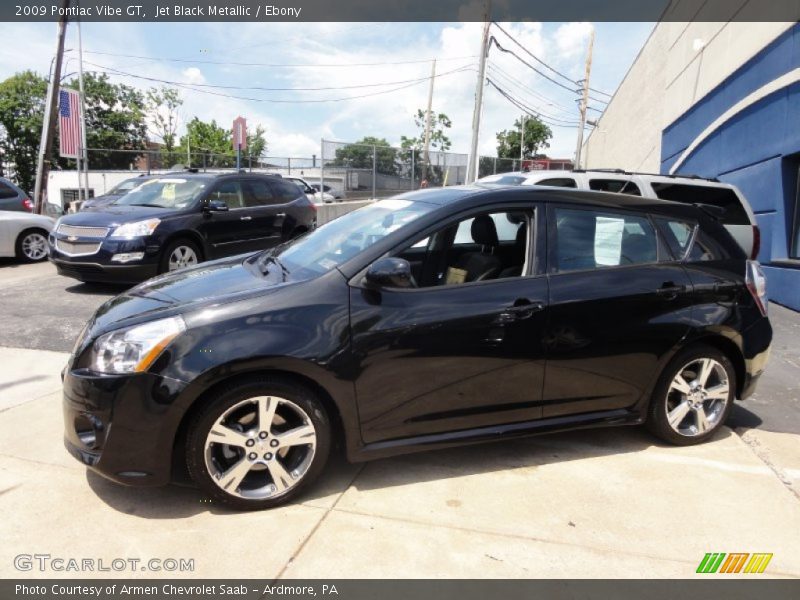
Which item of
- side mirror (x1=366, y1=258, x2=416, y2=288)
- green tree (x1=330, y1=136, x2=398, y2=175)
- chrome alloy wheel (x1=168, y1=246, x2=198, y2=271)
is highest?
green tree (x1=330, y1=136, x2=398, y2=175)

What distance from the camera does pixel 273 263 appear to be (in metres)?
3.64

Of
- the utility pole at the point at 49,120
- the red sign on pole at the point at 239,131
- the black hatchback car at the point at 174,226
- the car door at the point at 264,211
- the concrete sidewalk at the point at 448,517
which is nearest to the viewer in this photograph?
the concrete sidewalk at the point at 448,517

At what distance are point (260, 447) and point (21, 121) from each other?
5942 cm


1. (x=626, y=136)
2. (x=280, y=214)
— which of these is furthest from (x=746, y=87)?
(x=626, y=136)

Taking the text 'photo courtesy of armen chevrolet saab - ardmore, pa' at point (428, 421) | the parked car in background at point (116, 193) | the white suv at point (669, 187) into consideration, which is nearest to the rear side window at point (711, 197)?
the white suv at point (669, 187)

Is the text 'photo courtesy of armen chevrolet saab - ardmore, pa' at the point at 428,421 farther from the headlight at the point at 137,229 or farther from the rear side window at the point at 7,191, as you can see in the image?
the rear side window at the point at 7,191

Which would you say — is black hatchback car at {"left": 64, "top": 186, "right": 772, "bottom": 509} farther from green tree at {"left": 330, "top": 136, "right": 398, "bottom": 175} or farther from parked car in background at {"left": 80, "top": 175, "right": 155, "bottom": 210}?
green tree at {"left": 330, "top": 136, "right": 398, "bottom": 175}

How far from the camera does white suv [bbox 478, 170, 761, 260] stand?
730cm

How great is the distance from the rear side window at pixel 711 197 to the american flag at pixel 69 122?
15.4 m

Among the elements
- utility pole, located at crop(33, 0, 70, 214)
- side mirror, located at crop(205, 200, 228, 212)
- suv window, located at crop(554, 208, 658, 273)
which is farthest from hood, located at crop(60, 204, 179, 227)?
utility pole, located at crop(33, 0, 70, 214)

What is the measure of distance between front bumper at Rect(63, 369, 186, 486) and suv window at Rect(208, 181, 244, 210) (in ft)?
20.8

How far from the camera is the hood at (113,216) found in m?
7.72

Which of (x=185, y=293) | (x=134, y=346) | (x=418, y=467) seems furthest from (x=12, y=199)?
(x=418, y=467)
